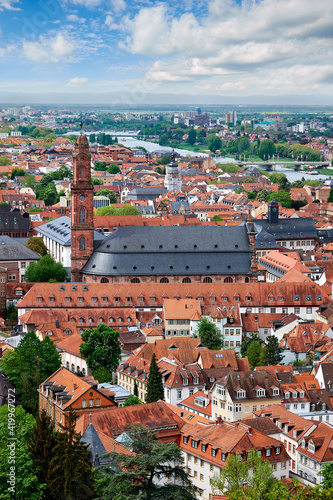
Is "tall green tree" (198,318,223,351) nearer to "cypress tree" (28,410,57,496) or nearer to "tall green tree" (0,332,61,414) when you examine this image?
"tall green tree" (0,332,61,414)

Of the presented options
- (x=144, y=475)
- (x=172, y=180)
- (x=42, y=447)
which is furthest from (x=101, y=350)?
(x=172, y=180)

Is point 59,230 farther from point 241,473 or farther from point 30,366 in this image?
point 241,473

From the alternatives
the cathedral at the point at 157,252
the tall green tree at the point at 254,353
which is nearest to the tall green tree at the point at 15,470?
the tall green tree at the point at 254,353

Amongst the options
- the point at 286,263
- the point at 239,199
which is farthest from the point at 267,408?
the point at 239,199

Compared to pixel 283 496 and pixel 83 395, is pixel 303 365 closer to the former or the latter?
pixel 83 395

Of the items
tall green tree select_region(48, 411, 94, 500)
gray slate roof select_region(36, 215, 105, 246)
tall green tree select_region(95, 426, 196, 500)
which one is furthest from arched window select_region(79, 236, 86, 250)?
tall green tree select_region(95, 426, 196, 500)

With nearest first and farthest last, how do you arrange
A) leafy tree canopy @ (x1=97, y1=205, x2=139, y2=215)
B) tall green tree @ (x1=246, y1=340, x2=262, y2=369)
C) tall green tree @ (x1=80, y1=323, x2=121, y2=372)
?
tall green tree @ (x1=80, y1=323, x2=121, y2=372) → tall green tree @ (x1=246, y1=340, x2=262, y2=369) → leafy tree canopy @ (x1=97, y1=205, x2=139, y2=215)
